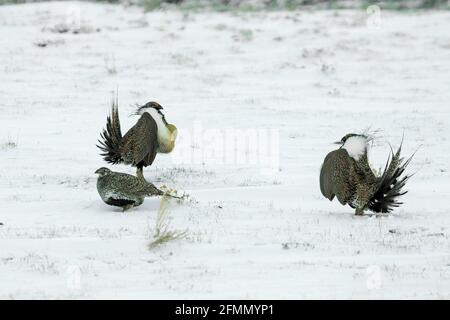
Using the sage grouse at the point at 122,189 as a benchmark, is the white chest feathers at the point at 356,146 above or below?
above

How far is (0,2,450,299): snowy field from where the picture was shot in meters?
6.98

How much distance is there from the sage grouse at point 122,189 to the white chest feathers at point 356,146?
2.52 metres

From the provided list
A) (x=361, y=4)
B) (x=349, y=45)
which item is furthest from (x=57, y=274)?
(x=361, y=4)

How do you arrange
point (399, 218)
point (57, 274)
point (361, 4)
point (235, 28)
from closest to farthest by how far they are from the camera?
point (57, 274)
point (399, 218)
point (235, 28)
point (361, 4)

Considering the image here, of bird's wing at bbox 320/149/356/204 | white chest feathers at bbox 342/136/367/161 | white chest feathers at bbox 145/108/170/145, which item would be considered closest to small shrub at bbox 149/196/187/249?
bird's wing at bbox 320/149/356/204

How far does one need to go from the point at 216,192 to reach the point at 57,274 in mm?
4055

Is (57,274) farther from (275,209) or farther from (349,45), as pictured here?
(349,45)

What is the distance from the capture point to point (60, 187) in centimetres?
1091

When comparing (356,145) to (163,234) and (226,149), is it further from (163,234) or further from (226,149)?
(226,149)

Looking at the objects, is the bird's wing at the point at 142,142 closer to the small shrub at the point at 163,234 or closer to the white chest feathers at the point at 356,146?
the small shrub at the point at 163,234

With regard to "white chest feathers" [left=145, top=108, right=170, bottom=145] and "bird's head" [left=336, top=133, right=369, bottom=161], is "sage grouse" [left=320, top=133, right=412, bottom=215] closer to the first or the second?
"bird's head" [left=336, top=133, right=369, bottom=161]

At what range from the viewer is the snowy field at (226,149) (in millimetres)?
6980

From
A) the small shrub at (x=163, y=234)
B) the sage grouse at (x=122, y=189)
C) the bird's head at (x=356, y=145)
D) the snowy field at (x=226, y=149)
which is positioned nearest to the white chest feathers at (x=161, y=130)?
the snowy field at (x=226, y=149)
